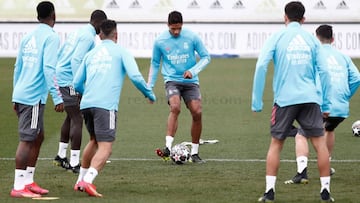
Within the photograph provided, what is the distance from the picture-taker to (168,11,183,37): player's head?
1548 cm

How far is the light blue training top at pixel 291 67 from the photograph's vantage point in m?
11.2

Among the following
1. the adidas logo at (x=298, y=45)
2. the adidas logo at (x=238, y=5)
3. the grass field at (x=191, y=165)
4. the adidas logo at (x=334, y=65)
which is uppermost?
the adidas logo at (x=238, y=5)

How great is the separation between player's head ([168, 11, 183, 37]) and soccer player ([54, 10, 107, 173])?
1.94m

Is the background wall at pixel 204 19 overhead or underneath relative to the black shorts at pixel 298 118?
overhead

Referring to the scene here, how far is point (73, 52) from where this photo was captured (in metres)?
13.8

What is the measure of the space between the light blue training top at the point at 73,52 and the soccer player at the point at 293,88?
308 cm

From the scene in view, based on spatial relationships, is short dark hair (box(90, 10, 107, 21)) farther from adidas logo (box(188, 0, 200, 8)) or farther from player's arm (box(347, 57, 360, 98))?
adidas logo (box(188, 0, 200, 8))

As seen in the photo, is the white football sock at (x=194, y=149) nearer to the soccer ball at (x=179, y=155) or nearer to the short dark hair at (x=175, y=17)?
the soccer ball at (x=179, y=155)

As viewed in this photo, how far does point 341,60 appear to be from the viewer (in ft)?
42.9

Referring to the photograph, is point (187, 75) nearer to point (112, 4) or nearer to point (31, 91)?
point (31, 91)

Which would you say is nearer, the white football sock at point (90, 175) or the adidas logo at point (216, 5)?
the white football sock at point (90, 175)

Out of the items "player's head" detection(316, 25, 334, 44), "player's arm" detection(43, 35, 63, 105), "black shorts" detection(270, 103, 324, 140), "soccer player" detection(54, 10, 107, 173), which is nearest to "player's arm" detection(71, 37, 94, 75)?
"soccer player" detection(54, 10, 107, 173)

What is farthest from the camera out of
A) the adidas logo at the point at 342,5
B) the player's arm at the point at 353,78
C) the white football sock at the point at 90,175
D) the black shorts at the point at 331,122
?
the adidas logo at the point at 342,5

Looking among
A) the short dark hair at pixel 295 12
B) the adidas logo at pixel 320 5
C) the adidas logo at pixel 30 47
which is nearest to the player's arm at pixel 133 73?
the adidas logo at pixel 30 47
